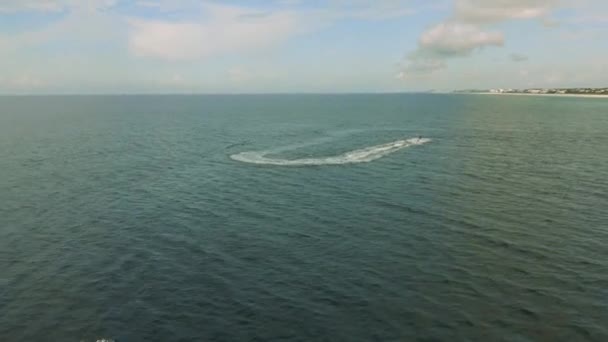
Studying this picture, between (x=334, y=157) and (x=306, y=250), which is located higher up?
(x=334, y=157)

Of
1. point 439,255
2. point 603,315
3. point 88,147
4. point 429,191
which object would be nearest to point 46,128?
point 88,147

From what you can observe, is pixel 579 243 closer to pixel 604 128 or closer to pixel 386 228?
pixel 386 228

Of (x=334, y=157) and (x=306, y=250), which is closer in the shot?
(x=306, y=250)

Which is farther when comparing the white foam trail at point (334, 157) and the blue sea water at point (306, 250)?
the white foam trail at point (334, 157)

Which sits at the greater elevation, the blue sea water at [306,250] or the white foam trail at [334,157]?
the white foam trail at [334,157]
